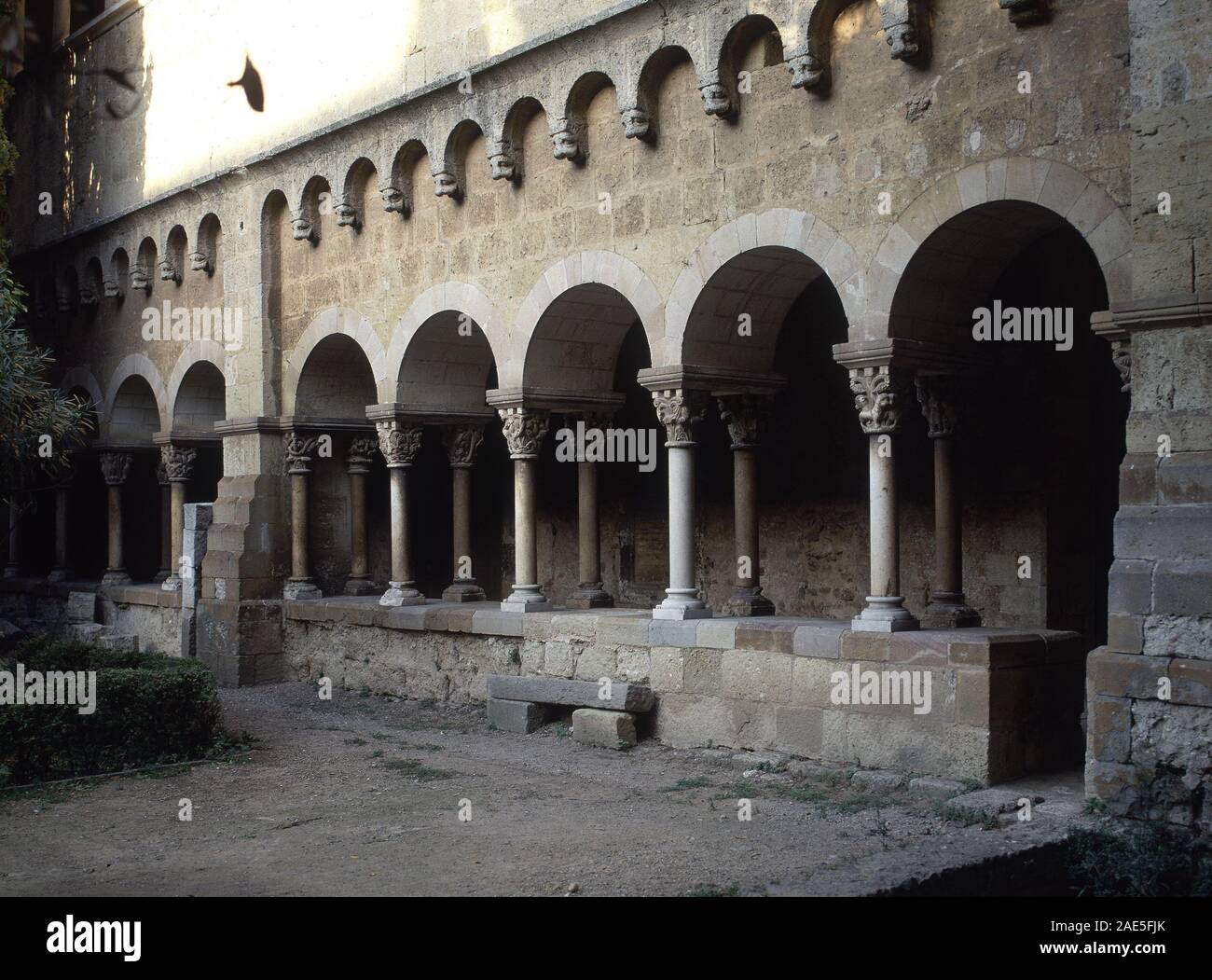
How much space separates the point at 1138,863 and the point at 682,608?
3968 millimetres

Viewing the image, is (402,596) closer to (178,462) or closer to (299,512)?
(299,512)

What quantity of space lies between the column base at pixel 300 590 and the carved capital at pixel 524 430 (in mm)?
3553

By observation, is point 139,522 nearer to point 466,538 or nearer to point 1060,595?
point 466,538

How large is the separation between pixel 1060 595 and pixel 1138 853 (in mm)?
3751

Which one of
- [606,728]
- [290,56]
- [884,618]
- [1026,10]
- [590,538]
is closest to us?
[1026,10]

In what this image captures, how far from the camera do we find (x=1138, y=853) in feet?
20.9

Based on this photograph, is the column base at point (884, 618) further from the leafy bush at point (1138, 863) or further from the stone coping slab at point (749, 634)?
the leafy bush at point (1138, 863)

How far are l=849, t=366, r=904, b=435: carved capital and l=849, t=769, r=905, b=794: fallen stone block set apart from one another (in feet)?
6.77

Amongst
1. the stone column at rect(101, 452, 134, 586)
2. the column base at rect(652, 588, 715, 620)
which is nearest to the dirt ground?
the column base at rect(652, 588, 715, 620)

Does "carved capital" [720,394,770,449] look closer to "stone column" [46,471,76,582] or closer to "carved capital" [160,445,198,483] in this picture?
"carved capital" [160,445,198,483]

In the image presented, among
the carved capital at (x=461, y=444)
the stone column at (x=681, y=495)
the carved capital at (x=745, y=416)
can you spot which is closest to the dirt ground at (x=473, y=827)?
the stone column at (x=681, y=495)

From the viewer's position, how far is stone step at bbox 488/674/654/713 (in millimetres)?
9617

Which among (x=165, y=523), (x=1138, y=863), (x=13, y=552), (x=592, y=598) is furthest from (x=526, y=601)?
(x=13, y=552)

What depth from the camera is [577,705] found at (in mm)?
10023
